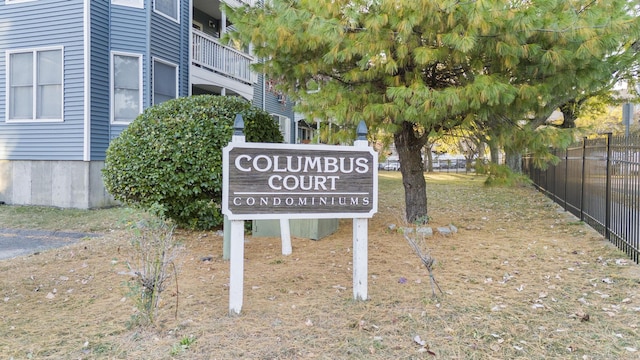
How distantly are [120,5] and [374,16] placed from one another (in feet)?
27.1

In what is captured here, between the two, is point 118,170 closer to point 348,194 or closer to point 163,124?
point 163,124

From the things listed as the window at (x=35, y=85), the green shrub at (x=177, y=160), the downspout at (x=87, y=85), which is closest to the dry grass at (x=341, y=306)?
the green shrub at (x=177, y=160)

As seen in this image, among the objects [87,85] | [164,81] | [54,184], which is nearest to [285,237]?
[87,85]

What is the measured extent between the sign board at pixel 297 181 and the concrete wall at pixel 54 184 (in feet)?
26.0

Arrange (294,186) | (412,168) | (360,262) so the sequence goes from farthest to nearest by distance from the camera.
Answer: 1. (412,168)
2. (360,262)
3. (294,186)

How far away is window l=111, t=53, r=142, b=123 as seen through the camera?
1078 centimetres

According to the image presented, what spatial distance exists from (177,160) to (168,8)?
24.1 feet

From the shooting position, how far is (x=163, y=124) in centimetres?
634

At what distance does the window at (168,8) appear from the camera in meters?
11.3

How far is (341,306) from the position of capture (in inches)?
147

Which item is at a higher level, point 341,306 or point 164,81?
point 164,81

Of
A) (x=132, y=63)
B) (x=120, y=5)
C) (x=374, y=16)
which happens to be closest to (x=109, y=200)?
(x=132, y=63)

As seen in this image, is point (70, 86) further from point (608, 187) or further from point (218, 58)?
point (608, 187)

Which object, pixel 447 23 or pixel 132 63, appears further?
pixel 132 63
